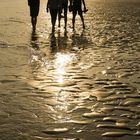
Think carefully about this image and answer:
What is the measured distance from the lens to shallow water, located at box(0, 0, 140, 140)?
20.6 ft

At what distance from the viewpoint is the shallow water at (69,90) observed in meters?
6.27

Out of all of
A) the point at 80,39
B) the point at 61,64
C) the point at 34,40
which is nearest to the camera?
the point at 61,64

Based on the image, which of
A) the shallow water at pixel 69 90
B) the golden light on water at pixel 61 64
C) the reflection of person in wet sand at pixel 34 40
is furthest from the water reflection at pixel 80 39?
the golden light on water at pixel 61 64

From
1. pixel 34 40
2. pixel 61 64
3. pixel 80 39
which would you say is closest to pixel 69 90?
pixel 61 64

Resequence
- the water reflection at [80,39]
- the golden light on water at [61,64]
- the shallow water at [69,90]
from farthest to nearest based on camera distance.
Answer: the water reflection at [80,39]
the golden light on water at [61,64]
the shallow water at [69,90]

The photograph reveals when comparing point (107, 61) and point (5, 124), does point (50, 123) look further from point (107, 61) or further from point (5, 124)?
point (107, 61)

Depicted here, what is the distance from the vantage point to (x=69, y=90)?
323 inches

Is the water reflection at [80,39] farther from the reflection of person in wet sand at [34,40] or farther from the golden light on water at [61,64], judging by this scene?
the golden light on water at [61,64]

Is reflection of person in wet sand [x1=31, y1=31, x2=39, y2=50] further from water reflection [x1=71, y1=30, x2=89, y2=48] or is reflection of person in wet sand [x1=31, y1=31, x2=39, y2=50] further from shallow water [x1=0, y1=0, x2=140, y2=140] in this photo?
water reflection [x1=71, y1=30, x2=89, y2=48]

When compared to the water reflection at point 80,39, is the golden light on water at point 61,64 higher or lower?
higher

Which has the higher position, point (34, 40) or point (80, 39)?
point (34, 40)

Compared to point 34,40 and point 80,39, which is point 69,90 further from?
point 80,39

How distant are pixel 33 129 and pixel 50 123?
33cm

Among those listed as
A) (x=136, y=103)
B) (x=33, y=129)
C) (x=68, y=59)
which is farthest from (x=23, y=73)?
(x=33, y=129)
